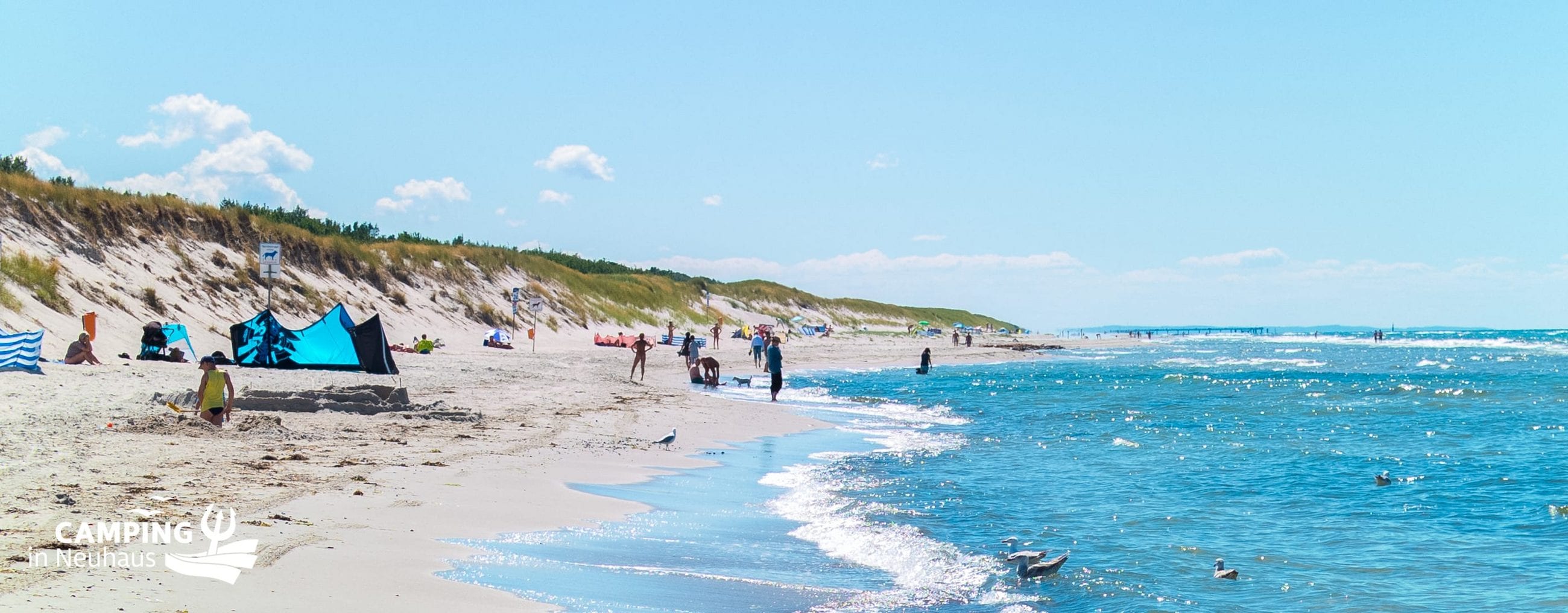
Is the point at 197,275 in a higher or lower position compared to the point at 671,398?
higher

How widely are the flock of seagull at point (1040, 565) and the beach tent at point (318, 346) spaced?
14834 millimetres

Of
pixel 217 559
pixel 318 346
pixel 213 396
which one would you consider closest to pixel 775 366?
pixel 318 346

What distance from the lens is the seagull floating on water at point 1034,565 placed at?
7.53m

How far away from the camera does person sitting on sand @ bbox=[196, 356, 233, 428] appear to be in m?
11.4

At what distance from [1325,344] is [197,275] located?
105099 mm

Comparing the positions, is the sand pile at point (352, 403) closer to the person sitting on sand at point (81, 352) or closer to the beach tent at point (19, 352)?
the beach tent at point (19, 352)

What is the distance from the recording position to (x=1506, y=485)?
497 inches

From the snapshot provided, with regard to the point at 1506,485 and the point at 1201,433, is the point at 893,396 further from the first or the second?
the point at 1506,485

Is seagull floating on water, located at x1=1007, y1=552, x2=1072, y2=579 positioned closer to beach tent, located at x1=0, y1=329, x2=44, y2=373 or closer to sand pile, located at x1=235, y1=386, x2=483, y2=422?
sand pile, located at x1=235, y1=386, x2=483, y2=422

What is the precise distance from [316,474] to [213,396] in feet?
10.8

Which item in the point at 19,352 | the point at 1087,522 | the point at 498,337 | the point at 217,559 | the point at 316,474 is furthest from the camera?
the point at 498,337

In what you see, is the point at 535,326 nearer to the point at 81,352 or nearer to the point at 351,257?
the point at 351,257

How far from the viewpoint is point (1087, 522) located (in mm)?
9859

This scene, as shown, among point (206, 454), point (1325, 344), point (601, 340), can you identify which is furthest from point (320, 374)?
point (1325, 344)
